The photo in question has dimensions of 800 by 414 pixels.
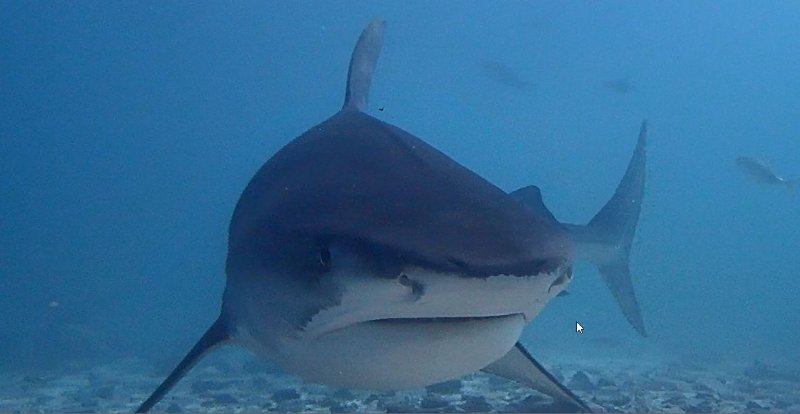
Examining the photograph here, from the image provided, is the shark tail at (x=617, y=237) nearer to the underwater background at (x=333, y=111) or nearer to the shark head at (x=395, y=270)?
the shark head at (x=395, y=270)

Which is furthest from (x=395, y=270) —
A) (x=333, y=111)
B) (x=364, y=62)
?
(x=333, y=111)

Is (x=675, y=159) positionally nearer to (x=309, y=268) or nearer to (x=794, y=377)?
(x=794, y=377)

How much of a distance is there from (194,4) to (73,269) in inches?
1269

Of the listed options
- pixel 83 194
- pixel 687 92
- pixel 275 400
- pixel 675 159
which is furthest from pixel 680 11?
pixel 275 400

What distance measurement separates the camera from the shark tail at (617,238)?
7277mm

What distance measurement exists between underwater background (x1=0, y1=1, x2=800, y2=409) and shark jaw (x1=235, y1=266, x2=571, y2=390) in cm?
3073

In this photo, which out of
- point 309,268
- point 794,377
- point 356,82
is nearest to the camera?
point 309,268

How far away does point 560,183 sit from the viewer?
13600 cm

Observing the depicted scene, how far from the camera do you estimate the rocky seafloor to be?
23.6 ft

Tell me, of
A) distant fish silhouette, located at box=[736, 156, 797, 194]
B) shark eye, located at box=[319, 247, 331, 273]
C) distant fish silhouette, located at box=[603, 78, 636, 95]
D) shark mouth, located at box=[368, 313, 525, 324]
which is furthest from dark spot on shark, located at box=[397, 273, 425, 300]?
distant fish silhouette, located at box=[603, 78, 636, 95]

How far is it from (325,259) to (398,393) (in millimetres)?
5627

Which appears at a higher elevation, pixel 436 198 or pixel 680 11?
pixel 680 11

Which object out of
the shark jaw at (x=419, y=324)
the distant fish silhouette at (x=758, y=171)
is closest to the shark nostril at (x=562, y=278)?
the shark jaw at (x=419, y=324)

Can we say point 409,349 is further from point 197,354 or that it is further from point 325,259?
point 197,354
